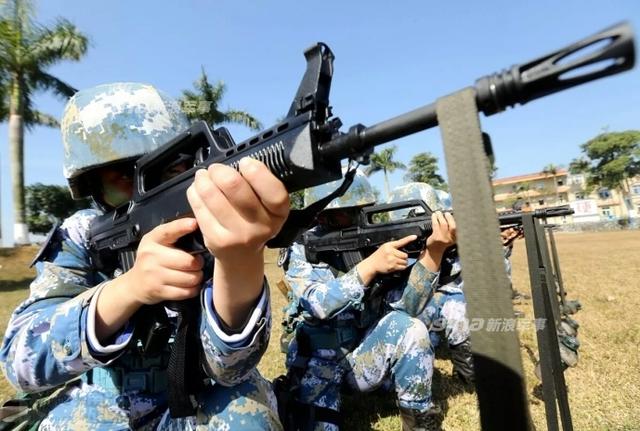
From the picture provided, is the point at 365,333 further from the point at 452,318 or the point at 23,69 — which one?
the point at 23,69

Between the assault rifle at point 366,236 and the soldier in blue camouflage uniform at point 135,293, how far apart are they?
167 cm

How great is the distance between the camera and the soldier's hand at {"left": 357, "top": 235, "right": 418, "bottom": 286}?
9.11ft

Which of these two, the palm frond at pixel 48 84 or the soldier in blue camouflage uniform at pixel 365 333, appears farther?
the palm frond at pixel 48 84

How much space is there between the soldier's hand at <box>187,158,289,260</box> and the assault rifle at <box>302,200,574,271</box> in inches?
86.9

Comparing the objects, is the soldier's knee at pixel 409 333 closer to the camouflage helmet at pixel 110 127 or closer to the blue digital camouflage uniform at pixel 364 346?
the blue digital camouflage uniform at pixel 364 346

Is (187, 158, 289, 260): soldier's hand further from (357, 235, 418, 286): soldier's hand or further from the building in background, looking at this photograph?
the building in background

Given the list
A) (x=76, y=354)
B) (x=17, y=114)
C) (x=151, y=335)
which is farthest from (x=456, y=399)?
(x=17, y=114)

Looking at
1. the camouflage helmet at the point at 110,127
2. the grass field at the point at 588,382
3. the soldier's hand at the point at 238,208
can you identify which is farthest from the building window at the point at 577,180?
the soldier's hand at the point at 238,208

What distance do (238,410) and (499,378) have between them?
1.01 meters

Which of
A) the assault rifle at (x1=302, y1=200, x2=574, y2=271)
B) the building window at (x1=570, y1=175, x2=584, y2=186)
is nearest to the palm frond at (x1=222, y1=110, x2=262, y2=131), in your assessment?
the assault rifle at (x1=302, y1=200, x2=574, y2=271)

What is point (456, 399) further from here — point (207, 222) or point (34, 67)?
point (34, 67)

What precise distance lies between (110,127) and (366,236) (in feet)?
6.89

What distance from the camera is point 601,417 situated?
2.63 m

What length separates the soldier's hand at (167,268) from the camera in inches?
49.1
